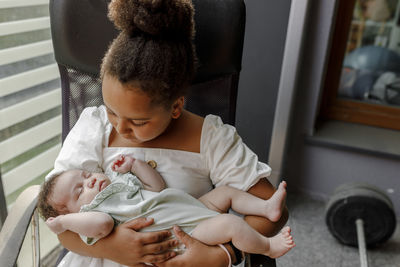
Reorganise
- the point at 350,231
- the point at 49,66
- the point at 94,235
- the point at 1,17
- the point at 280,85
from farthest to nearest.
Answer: the point at 280,85
the point at 350,231
the point at 49,66
the point at 1,17
the point at 94,235

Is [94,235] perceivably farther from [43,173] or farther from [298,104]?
[298,104]

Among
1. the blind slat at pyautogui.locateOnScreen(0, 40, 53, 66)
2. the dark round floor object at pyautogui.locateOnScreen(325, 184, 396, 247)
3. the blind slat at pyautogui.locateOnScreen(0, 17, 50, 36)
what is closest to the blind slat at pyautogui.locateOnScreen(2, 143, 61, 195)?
the blind slat at pyautogui.locateOnScreen(0, 40, 53, 66)

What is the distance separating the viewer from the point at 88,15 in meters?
1.08

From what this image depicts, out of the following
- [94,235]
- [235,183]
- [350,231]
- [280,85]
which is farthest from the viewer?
[280,85]

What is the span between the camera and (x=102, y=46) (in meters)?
1.12

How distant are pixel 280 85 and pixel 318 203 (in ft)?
2.65

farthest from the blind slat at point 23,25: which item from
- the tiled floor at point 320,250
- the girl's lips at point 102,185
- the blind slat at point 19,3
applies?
the tiled floor at point 320,250

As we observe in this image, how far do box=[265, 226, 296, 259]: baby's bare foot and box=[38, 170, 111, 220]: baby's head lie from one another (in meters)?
0.45

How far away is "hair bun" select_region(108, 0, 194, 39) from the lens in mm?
844

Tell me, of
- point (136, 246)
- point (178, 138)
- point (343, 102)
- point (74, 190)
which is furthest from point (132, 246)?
point (343, 102)

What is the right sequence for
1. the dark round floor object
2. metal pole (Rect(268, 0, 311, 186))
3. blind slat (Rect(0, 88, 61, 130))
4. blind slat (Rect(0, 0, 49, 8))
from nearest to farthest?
blind slat (Rect(0, 0, 49, 8))
blind slat (Rect(0, 88, 61, 130))
the dark round floor object
metal pole (Rect(268, 0, 311, 186))

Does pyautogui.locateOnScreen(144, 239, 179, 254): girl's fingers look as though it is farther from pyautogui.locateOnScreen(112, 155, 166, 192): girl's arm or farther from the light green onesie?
pyautogui.locateOnScreen(112, 155, 166, 192): girl's arm

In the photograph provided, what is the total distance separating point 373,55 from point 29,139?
2079mm

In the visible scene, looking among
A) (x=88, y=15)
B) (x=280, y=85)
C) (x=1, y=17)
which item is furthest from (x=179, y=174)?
(x=280, y=85)
